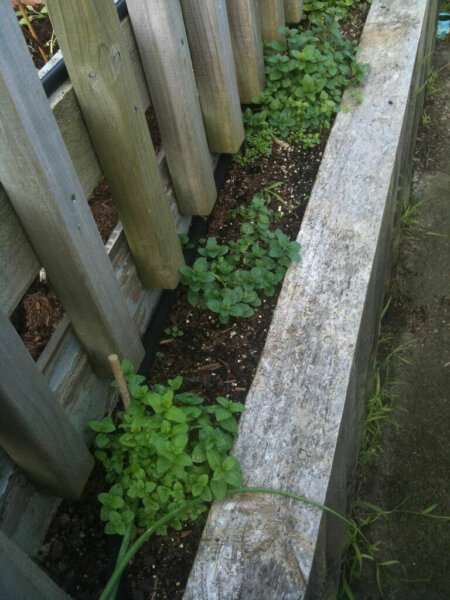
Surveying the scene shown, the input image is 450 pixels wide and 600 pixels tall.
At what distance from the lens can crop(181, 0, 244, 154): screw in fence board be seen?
6.91ft

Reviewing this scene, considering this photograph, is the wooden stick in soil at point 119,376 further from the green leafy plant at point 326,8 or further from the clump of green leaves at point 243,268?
the green leafy plant at point 326,8

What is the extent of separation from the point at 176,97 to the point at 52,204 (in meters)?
0.81

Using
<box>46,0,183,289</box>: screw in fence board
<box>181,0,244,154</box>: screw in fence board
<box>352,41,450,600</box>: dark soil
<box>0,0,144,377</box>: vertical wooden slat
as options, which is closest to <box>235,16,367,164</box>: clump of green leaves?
<box>181,0,244,154</box>: screw in fence board

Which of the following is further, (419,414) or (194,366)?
(419,414)

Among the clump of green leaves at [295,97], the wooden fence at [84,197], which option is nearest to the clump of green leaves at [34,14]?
the wooden fence at [84,197]

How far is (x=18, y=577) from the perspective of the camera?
1.03m

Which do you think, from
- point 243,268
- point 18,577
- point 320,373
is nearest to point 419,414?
point 320,373

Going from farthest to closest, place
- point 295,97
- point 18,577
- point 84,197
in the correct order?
point 295,97 < point 84,197 < point 18,577

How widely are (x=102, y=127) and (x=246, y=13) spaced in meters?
1.15

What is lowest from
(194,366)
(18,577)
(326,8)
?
(194,366)

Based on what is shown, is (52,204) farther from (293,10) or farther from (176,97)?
(293,10)

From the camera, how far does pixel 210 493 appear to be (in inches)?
64.4

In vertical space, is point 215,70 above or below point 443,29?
above

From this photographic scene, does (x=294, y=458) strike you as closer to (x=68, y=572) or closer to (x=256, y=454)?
(x=256, y=454)
